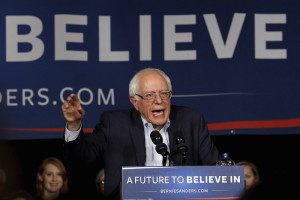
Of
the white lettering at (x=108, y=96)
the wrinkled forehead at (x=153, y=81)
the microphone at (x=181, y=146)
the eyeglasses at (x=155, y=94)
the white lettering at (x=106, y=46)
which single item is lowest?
the microphone at (x=181, y=146)

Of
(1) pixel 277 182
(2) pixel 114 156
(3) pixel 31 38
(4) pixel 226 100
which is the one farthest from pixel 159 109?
(1) pixel 277 182

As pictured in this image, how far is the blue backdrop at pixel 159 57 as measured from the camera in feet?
14.6

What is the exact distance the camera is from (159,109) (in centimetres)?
330

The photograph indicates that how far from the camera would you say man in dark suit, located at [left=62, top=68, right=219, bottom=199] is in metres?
3.16

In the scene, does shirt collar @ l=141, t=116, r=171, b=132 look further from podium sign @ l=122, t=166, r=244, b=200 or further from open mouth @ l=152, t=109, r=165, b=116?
podium sign @ l=122, t=166, r=244, b=200

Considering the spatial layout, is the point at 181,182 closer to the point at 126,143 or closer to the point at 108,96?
the point at 126,143

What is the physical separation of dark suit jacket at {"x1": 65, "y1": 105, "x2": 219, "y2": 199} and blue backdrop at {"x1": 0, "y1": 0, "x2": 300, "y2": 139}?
1068mm

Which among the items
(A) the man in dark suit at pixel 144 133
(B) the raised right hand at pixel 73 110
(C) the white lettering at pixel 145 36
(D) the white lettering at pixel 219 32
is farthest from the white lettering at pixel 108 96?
(B) the raised right hand at pixel 73 110

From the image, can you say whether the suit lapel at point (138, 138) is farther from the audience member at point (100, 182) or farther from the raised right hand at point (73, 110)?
the audience member at point (100, 182)

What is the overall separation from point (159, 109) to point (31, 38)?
1535 millimetres

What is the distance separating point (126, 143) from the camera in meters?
3.23

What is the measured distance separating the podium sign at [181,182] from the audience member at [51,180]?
2.46 m

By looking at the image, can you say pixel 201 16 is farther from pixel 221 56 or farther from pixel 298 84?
pixel 298 84

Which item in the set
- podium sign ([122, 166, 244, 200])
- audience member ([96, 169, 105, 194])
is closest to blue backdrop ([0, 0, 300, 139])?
audience member ([96, 169, 105, 194])
